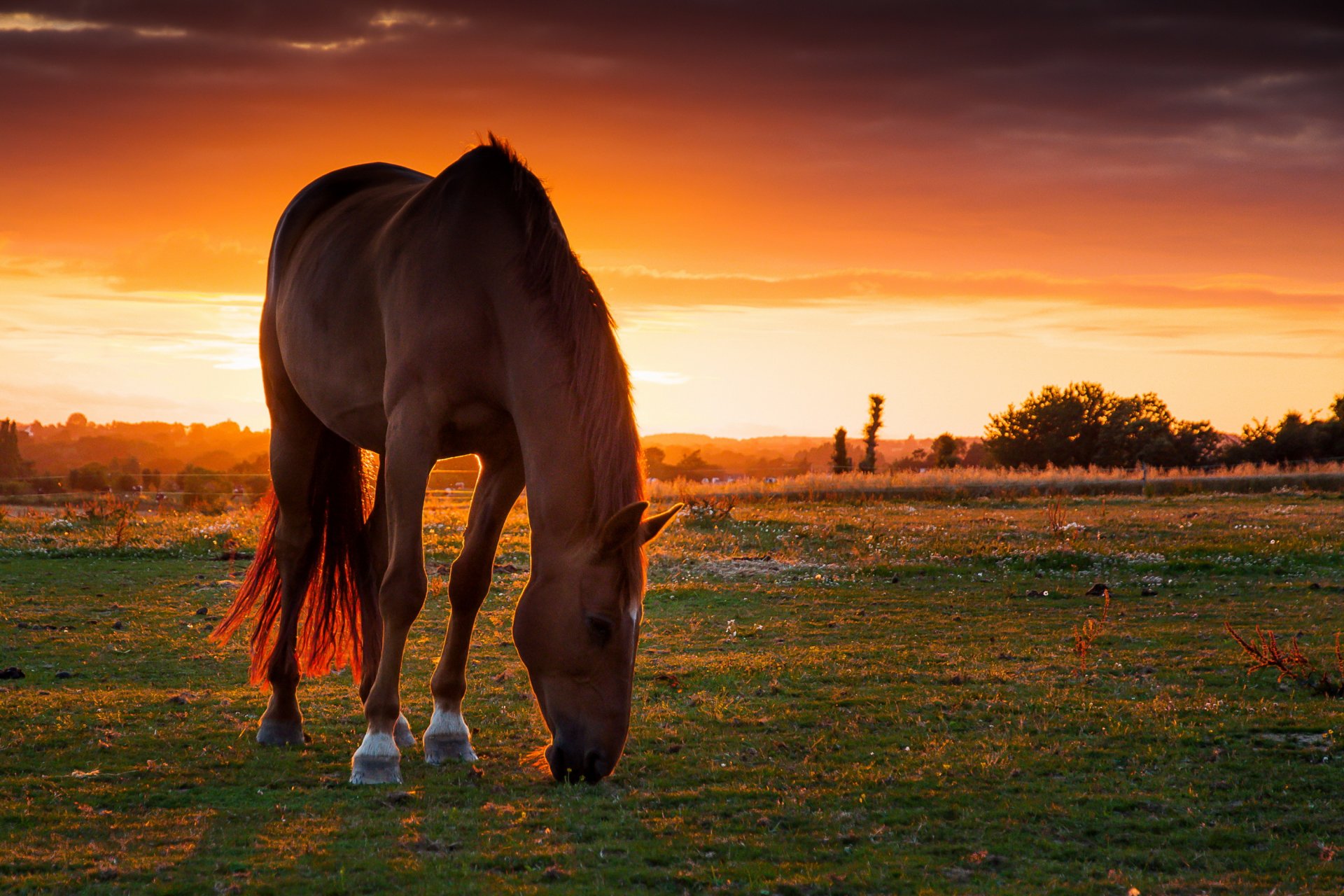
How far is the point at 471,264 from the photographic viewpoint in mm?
5012

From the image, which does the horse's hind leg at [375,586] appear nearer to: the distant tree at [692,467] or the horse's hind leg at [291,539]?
the horse's hind leg at [291,539]

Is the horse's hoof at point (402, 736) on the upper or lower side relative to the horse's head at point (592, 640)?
lower

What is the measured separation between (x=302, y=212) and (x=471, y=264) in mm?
2548

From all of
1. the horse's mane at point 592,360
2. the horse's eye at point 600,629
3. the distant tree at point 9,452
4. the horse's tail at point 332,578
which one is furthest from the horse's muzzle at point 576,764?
the distant tree at point 9,452

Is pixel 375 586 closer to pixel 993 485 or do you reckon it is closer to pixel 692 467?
pixel 993 485

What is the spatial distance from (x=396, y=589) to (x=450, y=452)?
700 millimetres

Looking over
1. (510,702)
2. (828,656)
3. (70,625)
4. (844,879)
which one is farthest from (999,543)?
(844,879)

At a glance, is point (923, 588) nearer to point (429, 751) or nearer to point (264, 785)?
point (429, 751)

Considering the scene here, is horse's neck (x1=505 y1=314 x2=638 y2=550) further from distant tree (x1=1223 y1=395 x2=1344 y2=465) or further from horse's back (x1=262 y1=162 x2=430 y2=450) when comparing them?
distant tree (x1=1223 y1=395 x2=1344 y2=465)

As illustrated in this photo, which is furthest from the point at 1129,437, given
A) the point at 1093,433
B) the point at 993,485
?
the point at 993,485

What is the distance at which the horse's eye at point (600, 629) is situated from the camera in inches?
173

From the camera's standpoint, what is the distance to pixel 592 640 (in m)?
4.41

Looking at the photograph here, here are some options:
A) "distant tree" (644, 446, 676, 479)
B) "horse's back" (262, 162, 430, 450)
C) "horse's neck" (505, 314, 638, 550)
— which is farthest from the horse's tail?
"distant tree" (644, 446, 676, 479)

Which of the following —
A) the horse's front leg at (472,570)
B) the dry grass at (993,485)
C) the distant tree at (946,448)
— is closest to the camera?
the horse's front leg at (472,570)
